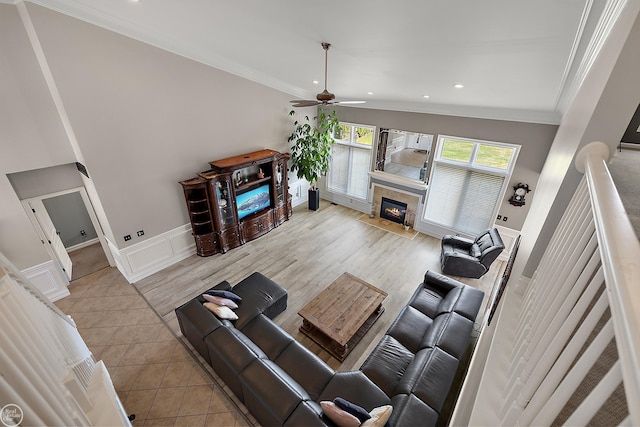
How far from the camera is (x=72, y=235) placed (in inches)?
241

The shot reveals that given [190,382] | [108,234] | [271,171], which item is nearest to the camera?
[190,382]

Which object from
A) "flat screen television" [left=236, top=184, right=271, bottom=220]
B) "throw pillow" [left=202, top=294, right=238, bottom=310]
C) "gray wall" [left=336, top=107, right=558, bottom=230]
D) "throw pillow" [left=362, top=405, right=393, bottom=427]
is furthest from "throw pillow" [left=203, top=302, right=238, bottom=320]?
"gray wall" [left=336, top=107, right=558, bottom=230]

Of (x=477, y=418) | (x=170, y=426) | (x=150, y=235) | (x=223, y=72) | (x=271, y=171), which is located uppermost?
(x=223, y=72)

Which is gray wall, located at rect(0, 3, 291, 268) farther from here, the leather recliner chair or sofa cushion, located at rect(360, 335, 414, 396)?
→ the leather recliner chair

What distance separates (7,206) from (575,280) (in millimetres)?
6113

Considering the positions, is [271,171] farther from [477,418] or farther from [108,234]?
[477,418]

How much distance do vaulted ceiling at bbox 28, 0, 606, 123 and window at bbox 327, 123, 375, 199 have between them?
2.00m

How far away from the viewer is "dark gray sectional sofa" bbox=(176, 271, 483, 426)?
104 inches

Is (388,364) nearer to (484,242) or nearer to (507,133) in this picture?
(484,242)

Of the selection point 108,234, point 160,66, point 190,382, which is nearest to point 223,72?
point 160,66

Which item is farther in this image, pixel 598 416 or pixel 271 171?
pixel 271 171

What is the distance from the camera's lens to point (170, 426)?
121 inches

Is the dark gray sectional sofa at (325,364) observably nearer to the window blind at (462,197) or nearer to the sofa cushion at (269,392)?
the sofa cushion at (269,392)

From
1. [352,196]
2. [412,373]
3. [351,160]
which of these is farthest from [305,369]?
[351,160]
